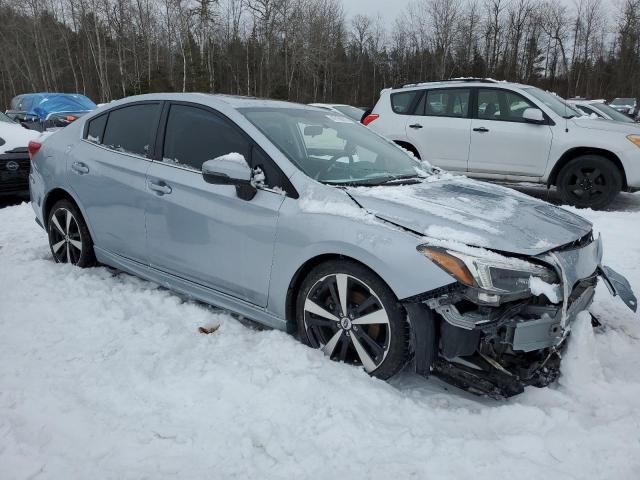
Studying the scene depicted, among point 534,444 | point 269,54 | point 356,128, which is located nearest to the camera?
point 534,444

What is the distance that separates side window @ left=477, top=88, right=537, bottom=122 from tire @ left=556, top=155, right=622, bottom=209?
1032mm

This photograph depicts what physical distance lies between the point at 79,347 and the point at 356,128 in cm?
258

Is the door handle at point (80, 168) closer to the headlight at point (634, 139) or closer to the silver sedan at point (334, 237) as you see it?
the silver sedan at point (334, 237)

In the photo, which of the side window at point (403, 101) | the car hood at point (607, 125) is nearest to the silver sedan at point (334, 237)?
the car hood at point (607, 125)

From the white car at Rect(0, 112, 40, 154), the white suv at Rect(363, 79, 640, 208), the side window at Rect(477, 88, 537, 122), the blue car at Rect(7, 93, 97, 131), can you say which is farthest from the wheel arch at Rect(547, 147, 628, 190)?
the blue car at Rect(7, 93, 97, 131)

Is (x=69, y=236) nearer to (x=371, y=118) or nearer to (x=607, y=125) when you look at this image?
(x=371, y=118)

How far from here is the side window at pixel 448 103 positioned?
26.0ft

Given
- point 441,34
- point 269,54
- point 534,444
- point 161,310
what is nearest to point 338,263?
point 534,444

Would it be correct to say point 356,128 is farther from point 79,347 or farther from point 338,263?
point 79,347

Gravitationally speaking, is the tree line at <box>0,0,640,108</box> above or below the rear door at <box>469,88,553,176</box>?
above

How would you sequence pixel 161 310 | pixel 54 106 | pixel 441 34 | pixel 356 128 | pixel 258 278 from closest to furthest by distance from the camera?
pixel 258 278, pixel 161 310, pixel 356 128, pixel 54 106, pixel 441 34

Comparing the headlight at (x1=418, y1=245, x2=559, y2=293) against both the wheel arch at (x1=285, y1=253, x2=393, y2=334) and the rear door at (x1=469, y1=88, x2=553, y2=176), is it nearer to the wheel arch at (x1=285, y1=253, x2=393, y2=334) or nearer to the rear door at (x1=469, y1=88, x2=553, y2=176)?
the wheel arch at (x1=285, y1=253, x2=393, y2=334)

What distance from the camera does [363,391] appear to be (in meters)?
2.59

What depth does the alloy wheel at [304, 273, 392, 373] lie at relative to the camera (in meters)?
2.67
